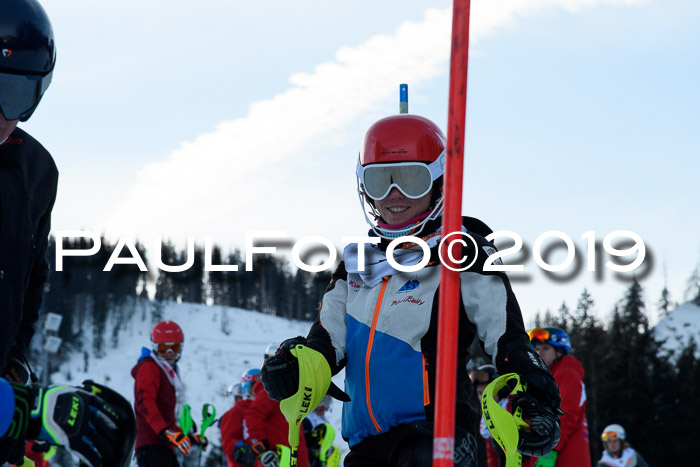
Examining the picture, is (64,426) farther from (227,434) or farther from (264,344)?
(264,344)

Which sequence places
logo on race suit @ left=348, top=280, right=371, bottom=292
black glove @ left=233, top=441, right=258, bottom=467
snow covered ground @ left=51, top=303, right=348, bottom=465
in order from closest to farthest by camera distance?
1. logo on race suit @ left=348, top=280, right=371, bottom=292
2. black glove @ left=233, top=441, right=258, bottom=467
3. snow covered ground @ left=51, top=303, right=348, bottom=465

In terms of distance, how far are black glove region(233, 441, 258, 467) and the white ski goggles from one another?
6379 mm

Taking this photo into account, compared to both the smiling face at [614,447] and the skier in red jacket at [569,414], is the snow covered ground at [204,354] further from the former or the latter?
the skier in red jacket at [569,414]

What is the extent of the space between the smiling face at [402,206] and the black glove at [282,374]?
0.76m

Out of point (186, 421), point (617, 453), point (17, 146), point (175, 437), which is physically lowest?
point (617, 453)

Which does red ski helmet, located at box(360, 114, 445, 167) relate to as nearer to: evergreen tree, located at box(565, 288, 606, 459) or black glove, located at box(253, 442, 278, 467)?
black glove, located at box(253, 442, 278, 467)

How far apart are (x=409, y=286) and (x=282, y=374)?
0.67 m

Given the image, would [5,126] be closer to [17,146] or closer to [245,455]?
[17,146]

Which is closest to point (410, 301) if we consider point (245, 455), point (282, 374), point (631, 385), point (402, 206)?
point (402, 206)

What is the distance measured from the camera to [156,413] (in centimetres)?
908

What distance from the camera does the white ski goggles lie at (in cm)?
396

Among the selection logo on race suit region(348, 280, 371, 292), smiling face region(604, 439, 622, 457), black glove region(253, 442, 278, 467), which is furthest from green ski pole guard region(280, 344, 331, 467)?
smiling face region(604, 439, 622, 457)

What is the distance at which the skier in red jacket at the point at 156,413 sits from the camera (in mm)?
9023

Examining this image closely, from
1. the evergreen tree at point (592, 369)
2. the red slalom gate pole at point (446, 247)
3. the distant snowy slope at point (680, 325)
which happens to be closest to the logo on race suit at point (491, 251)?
the red slalom gate pole at point (446, 247)
